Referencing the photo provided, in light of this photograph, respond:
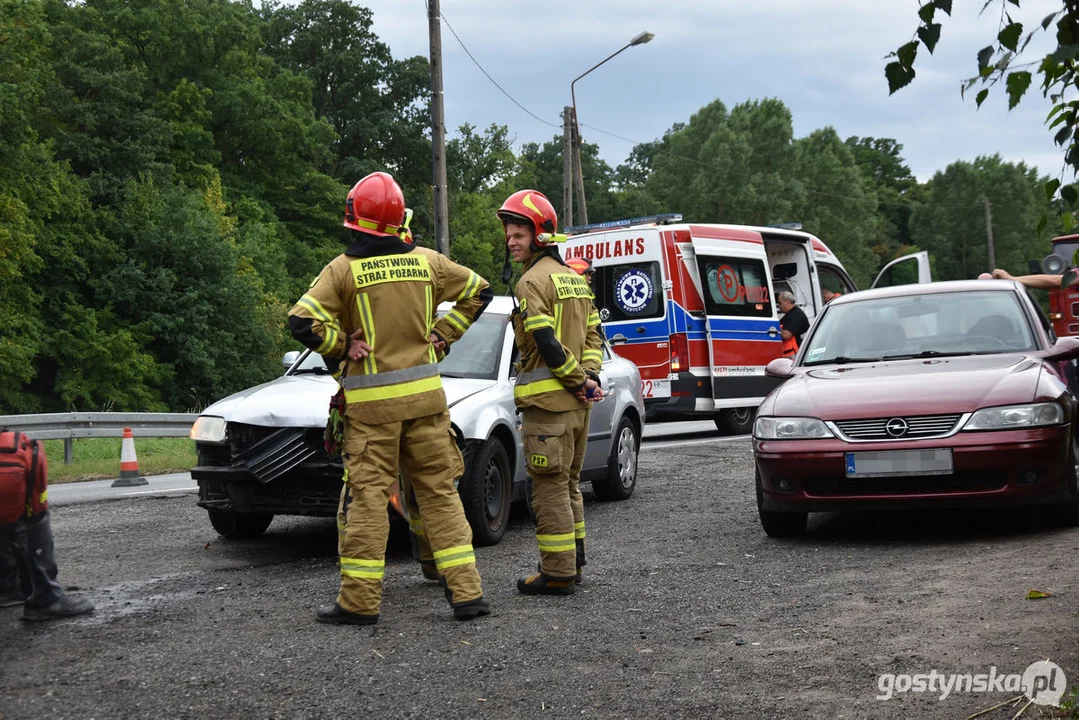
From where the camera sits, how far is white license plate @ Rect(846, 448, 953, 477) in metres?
7.18

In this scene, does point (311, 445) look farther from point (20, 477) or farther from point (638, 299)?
point (638, 299)

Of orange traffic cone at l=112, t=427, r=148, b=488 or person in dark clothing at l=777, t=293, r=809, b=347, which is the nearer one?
orange traffic cone at l=112, t=427, r=148, b=488

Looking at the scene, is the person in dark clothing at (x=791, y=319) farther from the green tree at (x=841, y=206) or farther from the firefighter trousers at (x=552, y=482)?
the green tree at (x=841, y=206)

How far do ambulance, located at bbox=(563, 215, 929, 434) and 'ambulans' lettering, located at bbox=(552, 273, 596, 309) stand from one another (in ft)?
32.6

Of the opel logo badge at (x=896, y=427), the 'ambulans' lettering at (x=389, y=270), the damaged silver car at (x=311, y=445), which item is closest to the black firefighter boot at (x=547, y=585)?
the damaged silver car at (x=311, y=445)

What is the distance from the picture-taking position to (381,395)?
19.1 ft

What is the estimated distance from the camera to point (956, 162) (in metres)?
108

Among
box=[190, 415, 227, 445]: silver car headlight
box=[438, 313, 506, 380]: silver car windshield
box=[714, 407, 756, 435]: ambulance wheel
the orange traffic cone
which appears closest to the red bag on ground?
box=[190, 415, 227, 445]: silver car headlight

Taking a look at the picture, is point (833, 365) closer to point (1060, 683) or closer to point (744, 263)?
point (1060, 683)

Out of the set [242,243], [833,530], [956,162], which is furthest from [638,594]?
[956,162]

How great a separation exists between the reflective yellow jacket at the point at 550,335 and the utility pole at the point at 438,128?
14.0 metres

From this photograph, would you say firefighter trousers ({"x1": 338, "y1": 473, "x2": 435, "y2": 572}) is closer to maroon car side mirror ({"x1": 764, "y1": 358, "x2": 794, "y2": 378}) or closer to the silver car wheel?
maroon car side mirror ({"x1": 764, "y1": 358, "x2": 794, "y2": 378})

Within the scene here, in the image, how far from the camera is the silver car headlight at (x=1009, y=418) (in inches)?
283

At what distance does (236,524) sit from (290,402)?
4.25 feet
